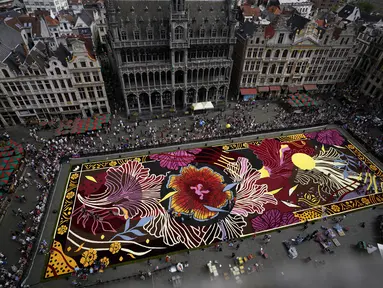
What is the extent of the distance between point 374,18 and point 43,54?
135 meters

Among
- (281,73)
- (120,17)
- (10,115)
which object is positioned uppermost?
(120,17)

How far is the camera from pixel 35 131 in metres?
62.5

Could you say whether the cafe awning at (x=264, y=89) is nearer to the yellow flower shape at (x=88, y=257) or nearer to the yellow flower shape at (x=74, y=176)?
the yellow flower shape at (x=74, y=176)

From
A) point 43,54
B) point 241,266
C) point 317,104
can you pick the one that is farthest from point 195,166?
point 43,54

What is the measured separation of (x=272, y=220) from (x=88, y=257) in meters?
34.8

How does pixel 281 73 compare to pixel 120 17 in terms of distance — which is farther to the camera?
pixel 281 73

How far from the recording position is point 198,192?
5012cm

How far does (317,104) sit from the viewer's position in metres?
74.1

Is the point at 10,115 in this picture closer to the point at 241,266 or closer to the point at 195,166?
the point at 195,166

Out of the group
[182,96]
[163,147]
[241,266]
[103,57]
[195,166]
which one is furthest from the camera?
[103,57]

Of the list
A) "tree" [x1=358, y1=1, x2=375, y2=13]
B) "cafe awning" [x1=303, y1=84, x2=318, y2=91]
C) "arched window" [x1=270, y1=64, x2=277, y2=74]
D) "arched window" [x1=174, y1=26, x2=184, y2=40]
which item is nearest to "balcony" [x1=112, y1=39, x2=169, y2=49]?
"arched window" [x1=174, y1=26, x2=184, y2=40]

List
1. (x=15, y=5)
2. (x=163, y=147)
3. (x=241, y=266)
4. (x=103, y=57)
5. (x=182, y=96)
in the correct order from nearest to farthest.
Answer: (x=241, y=266) < (x=163, y=147) < (x=182, y=96) < (x=103, y=57) < (x=15, y=5)

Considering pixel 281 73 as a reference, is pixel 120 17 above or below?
above

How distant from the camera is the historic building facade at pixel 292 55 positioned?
230 ft
